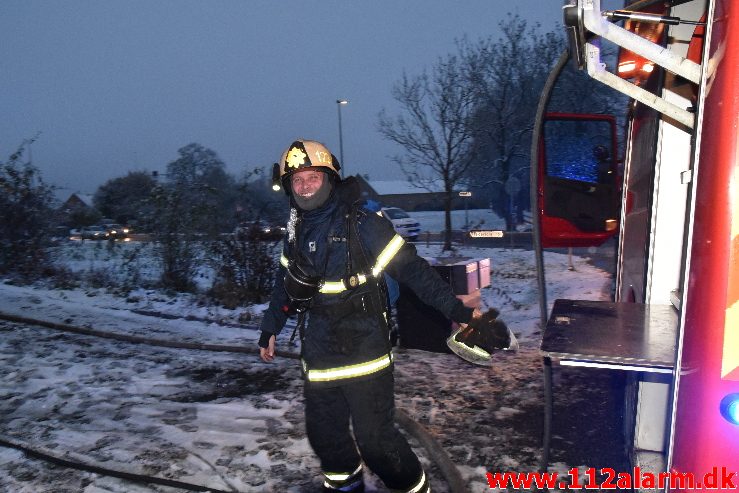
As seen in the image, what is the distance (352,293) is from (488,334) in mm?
750

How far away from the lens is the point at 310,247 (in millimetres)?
2984

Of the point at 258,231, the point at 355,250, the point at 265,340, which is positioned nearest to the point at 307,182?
the point at 355,250

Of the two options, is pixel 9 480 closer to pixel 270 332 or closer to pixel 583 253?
Result: pixel 270 332

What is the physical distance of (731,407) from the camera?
59.7 inches

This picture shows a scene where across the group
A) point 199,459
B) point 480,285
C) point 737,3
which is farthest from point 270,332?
point 480,285

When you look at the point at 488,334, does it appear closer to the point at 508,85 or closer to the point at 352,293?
the point at 352,293

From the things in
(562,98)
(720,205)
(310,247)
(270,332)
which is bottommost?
(270,332)

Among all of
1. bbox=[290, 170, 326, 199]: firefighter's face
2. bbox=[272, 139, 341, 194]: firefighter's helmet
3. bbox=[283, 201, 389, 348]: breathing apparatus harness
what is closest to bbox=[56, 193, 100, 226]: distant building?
bbox=[272, 139, 341, 194]: firefighter's helmet

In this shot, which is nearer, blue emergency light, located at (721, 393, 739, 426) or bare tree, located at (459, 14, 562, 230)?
blue emergency light, located at (721, 393, 739, 426)

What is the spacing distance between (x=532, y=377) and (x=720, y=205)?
4265mm

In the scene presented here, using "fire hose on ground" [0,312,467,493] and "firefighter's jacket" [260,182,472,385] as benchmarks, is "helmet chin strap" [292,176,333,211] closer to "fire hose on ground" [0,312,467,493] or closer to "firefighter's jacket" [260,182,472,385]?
"firefighter's jacket" [260,182,472,385]

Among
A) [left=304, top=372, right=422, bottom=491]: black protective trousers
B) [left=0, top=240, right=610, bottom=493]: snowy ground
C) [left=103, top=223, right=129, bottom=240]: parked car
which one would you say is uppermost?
[left=103, top=223, right=129, bottom=240]: parked car

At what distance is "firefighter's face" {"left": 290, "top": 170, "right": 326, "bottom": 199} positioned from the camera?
3.02m

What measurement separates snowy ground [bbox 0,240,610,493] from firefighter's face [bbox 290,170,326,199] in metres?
1.90
